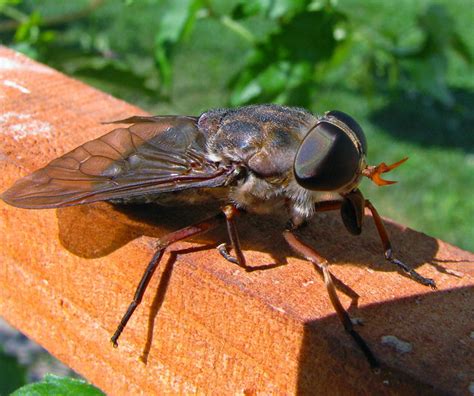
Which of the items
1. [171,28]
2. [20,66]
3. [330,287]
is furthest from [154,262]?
[171,28]

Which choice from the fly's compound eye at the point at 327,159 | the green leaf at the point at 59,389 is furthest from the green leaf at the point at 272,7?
the green leaf at the point at 59,389

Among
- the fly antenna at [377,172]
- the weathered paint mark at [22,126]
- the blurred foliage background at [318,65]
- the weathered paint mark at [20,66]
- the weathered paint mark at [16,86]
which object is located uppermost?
the fly antenna at [377,172]

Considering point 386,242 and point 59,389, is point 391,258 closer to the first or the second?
point 386,242

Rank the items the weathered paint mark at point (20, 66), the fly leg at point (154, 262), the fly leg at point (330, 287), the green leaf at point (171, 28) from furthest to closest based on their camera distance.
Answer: the green leaf at point (171, 28), the weathered paint mark at point (20, 66), the fly leg at point (154, 262), the fly leg at point (330, 287)

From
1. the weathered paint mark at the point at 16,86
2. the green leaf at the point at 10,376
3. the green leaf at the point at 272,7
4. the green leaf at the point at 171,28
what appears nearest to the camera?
the green leaf at the point at 10,376

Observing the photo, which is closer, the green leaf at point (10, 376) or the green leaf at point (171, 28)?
the green leaf at point (10, 376)

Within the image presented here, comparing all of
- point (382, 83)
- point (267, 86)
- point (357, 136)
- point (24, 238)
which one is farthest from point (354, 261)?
point (382, 83)

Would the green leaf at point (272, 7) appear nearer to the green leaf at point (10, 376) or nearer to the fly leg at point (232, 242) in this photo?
the fly leg at point (232, 242)
